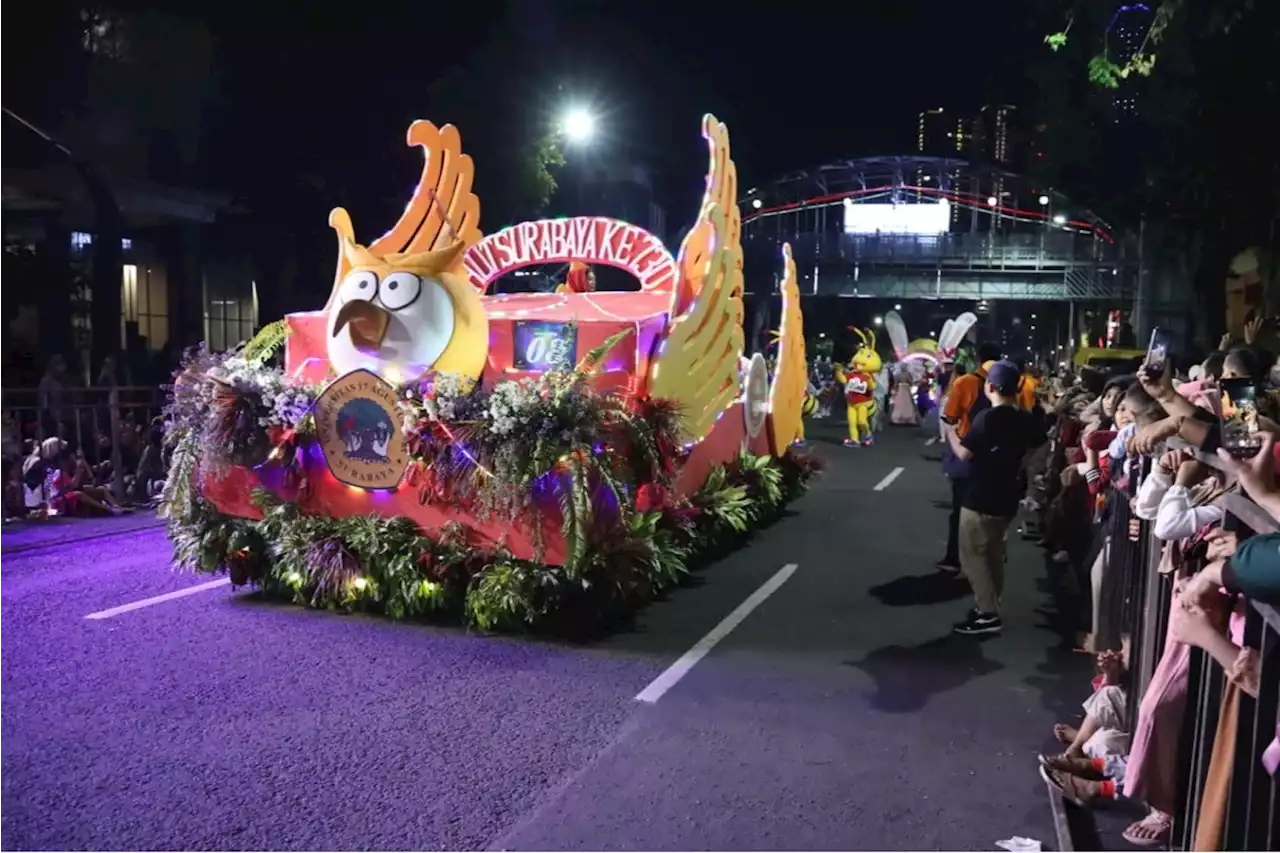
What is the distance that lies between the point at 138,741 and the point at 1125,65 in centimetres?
991

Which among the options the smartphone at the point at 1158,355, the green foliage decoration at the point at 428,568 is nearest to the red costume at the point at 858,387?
the green foliage decoration at the point at 428,568

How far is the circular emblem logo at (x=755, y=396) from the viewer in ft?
37.7

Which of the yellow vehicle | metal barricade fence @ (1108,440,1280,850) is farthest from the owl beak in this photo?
the yellow vehicle

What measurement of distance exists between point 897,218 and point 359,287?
51122 millimetres

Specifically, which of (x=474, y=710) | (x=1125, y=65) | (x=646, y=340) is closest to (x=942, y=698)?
(x=474, y=710)

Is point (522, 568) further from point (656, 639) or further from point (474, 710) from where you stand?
point (474, 710)

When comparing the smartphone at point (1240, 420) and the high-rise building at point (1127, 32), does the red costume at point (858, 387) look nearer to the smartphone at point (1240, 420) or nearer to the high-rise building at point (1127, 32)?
the high-rise building at point (1127, 32)

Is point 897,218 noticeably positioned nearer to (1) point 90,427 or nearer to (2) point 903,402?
(2) point 903,402

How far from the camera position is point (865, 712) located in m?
5.48

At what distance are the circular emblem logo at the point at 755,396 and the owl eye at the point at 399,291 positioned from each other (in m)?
4.79

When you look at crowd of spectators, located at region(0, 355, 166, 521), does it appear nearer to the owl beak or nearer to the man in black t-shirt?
the owl beak

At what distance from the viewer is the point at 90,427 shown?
39.1 feet

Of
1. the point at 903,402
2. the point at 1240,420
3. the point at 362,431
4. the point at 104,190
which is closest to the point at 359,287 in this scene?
the point at 362,431

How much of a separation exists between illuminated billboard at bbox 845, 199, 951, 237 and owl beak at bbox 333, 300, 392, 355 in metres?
49.5
